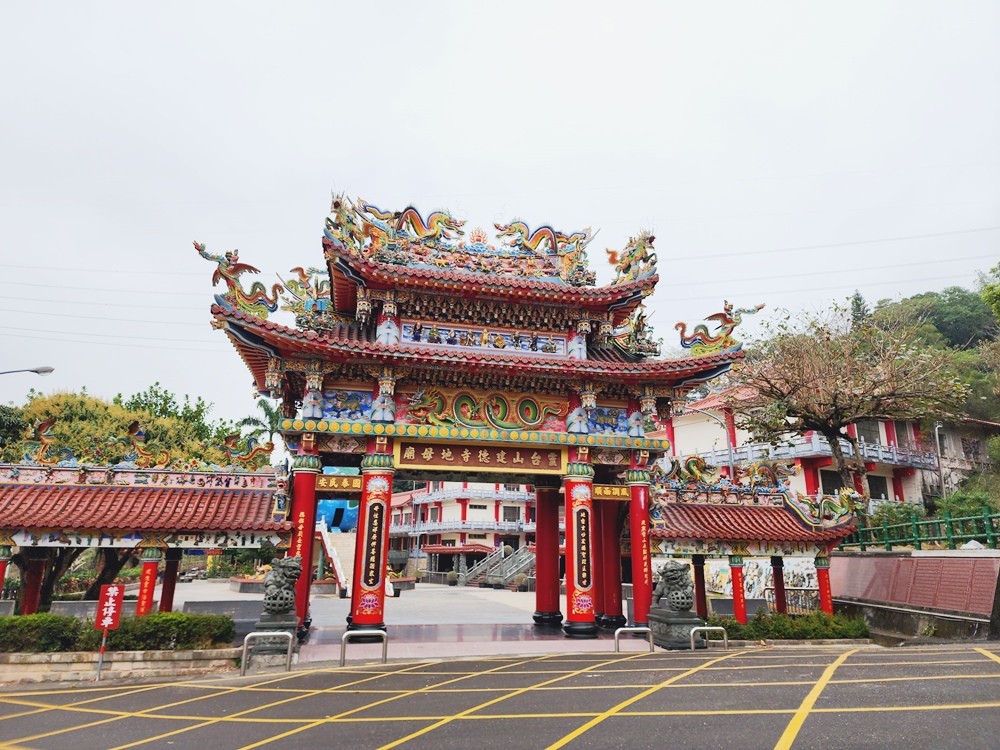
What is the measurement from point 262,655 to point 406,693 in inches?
146

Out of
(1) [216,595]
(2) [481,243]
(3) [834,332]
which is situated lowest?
(1) [216,595]

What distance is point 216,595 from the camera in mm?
31219

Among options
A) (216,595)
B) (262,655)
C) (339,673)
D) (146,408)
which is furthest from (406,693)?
(146,408)

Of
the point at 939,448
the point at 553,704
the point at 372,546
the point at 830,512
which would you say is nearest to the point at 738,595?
the point at 830,512

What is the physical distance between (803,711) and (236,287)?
12.8 metres

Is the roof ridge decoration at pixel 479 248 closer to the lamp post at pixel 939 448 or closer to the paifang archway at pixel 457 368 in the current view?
the paifang archway at pixel 457 368

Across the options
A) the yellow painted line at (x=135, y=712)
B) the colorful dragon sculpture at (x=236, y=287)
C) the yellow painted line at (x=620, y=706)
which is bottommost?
the yellow painted line at (x=135, y=712)

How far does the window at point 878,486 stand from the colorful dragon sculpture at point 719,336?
1065 inches

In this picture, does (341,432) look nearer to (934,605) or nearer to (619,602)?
(619,602)

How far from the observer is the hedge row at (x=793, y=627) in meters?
14.1

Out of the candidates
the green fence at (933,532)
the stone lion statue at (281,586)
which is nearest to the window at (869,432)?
the green fence at (933,532)

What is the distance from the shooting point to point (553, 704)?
817 centimetres

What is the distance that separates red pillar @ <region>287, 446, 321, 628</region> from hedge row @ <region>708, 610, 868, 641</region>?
9.14 meters

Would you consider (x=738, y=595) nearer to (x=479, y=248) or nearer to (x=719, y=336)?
(x=719, y=336)
